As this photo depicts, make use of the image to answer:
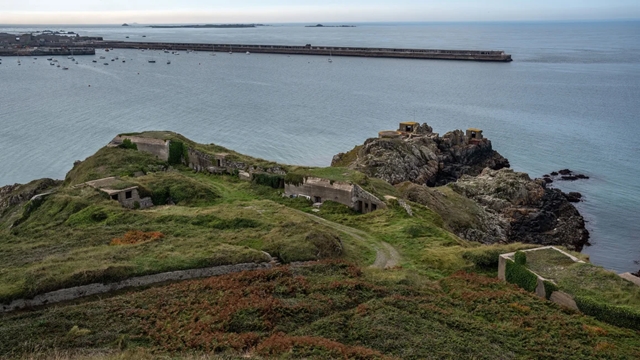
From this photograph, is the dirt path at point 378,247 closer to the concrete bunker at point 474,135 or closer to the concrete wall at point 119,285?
the concrete wall at point 119,285

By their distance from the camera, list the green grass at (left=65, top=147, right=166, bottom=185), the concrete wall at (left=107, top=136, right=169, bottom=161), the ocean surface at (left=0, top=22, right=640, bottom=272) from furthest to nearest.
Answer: the ocean surface at (left=0, top=22, right=640, bottom=272) < the concrete wall at (left=107, top=136, right=169, bottom=161) < the green grass at (left=65, top=147, right=166, bottom=185)

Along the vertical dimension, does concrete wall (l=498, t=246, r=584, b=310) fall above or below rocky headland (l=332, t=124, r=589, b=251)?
above

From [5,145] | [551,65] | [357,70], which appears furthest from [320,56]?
[5,145]

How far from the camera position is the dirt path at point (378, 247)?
27391 millimetres

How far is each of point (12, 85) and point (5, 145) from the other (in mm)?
55740

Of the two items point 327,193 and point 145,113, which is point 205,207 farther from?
point 145,113

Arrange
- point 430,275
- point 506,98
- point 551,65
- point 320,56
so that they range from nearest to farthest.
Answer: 1. point 430,275
2. point 506,98
3. point 551,65
4. point 320,56

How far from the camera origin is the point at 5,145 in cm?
6812

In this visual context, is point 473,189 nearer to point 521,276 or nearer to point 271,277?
point 521,276

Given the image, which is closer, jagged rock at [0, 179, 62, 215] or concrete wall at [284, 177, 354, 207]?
concrete wall at [284, 177, 354, 207]

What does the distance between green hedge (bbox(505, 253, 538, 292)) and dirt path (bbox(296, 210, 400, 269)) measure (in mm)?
5319

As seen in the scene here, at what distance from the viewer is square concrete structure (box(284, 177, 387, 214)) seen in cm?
3575

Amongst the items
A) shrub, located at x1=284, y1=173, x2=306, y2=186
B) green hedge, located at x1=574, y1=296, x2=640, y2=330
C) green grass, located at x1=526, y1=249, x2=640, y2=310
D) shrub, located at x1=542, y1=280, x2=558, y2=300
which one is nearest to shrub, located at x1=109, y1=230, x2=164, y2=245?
shrub, located at x1=284, y1=173, x2=306, y2=186

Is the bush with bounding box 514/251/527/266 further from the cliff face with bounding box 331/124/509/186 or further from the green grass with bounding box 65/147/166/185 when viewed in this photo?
the cliff face with bounding box 331/124/509/186
